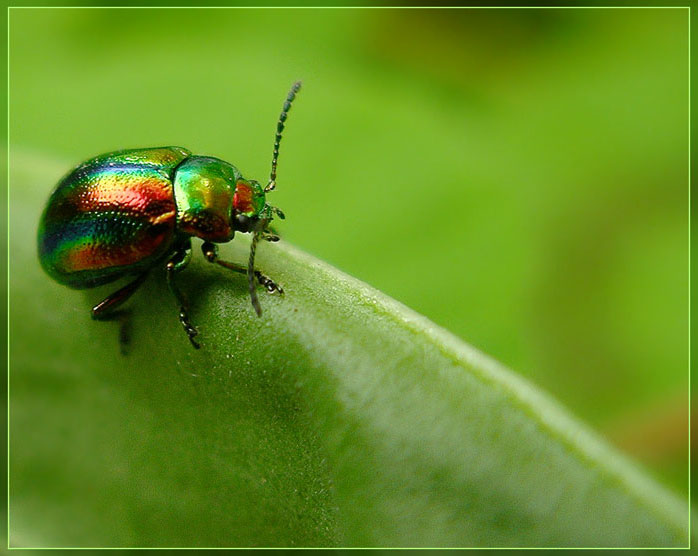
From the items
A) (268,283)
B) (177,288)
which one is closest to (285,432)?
(268,283)

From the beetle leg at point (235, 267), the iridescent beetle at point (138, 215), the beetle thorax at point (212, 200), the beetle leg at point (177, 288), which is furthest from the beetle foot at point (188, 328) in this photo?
the beetle thorax at point (212, 200)

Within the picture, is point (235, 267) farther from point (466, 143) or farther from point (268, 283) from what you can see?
point (466, 143)

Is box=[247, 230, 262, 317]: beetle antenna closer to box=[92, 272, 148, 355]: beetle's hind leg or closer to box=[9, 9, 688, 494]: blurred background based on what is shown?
box=[92, 272, 148, 355]: beetle's hind leg

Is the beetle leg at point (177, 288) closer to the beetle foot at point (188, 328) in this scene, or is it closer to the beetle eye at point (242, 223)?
the beetle foot at point (188, 328)

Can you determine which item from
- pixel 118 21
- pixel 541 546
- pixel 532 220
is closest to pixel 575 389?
pixel 532 220

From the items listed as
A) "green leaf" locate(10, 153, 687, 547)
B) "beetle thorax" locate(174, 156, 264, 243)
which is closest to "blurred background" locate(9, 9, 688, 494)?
"beetle thorax" locate(174, 156, 264, 243)

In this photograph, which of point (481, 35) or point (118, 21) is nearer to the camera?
point (118, 21)

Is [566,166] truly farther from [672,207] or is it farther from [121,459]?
[121,459]
